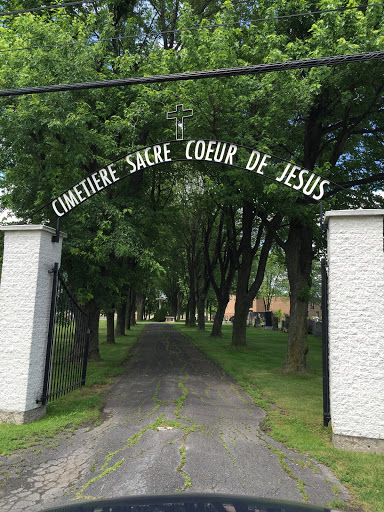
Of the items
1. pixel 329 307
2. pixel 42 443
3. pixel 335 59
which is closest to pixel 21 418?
pixel 42 443

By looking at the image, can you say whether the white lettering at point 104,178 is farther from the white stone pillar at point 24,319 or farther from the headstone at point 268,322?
the headstone at point 268,322

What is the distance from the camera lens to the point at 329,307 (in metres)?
6.14

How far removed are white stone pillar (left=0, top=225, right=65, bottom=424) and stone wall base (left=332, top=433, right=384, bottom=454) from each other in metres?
4.99

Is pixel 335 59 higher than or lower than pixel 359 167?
lower

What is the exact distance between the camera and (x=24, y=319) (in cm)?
689

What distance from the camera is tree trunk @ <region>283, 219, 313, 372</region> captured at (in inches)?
489

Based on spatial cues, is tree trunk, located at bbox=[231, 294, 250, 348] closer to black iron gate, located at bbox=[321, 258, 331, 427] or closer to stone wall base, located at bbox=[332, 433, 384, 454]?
black iron gate, located at bbox=[321, 258, 331, 427]

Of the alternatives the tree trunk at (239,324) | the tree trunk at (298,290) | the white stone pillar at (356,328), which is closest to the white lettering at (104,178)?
the white stone pillar at (356,328)

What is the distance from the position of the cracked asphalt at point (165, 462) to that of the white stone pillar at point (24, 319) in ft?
3.77

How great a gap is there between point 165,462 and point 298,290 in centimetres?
865

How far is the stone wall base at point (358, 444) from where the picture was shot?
555cm

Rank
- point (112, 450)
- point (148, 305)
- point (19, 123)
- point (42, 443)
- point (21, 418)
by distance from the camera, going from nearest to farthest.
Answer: point (112, 450) < point (42, 443) < point (21, 418) < point (19, 123) < point (148, 305)

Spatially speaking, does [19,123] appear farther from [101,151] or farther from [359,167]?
[359,167]

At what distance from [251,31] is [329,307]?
9.59m
